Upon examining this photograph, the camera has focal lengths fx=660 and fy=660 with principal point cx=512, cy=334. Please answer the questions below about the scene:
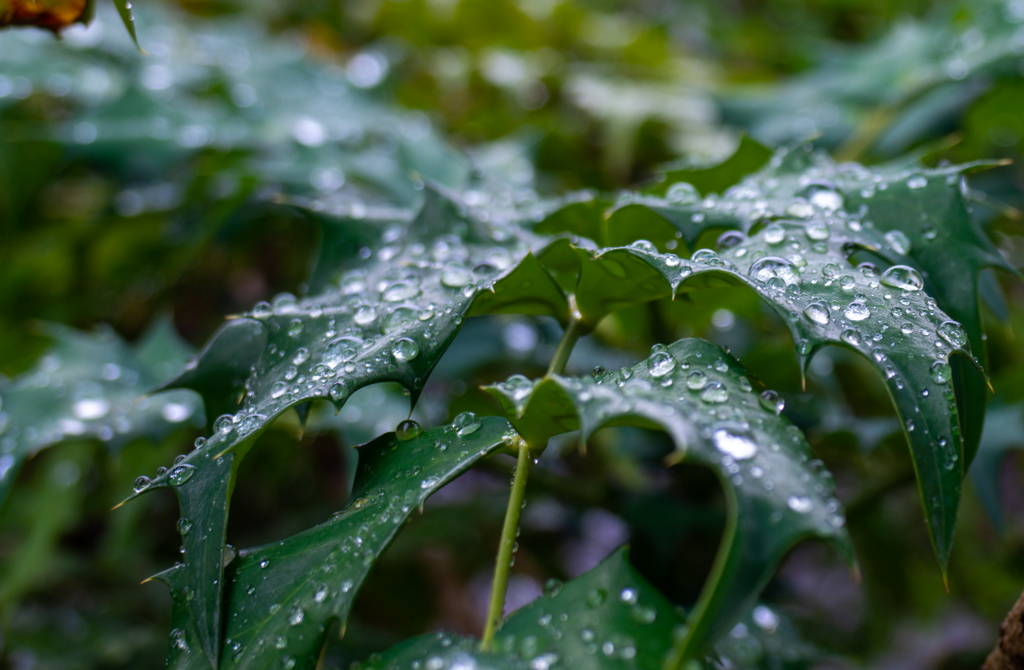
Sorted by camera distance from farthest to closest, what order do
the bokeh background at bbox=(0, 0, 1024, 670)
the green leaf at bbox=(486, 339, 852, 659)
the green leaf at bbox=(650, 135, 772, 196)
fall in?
the bokeh background at bbox=(0, 0, 1024, 670), the green leaf at bbox=(650, 135, 772, 196), the green leaf at bbox=(486, 339, 852, 659)

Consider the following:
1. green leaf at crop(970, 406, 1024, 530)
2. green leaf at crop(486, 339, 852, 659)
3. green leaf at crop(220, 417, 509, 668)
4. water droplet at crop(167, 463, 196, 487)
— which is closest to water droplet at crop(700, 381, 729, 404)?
green leaf at crop(486, 339, 852, 659)

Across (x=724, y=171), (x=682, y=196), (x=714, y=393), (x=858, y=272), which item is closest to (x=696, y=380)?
(x=714, y=393)

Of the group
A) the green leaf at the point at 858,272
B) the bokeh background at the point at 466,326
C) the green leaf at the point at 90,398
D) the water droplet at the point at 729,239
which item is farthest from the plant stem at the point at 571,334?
the green leaf at the point at 90,398

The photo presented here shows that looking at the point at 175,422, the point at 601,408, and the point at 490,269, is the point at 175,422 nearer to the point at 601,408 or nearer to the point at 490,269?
the point at 490,269

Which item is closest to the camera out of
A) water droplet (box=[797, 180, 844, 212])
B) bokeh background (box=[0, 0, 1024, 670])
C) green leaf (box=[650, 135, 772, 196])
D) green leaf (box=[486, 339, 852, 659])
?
green leaf (box=[486, 339, 852, 659])

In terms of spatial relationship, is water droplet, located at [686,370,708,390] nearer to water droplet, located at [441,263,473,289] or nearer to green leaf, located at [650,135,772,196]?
water droplet, located at [441,263,473,289]

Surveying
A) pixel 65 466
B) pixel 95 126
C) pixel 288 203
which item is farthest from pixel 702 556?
pixel 95 126
